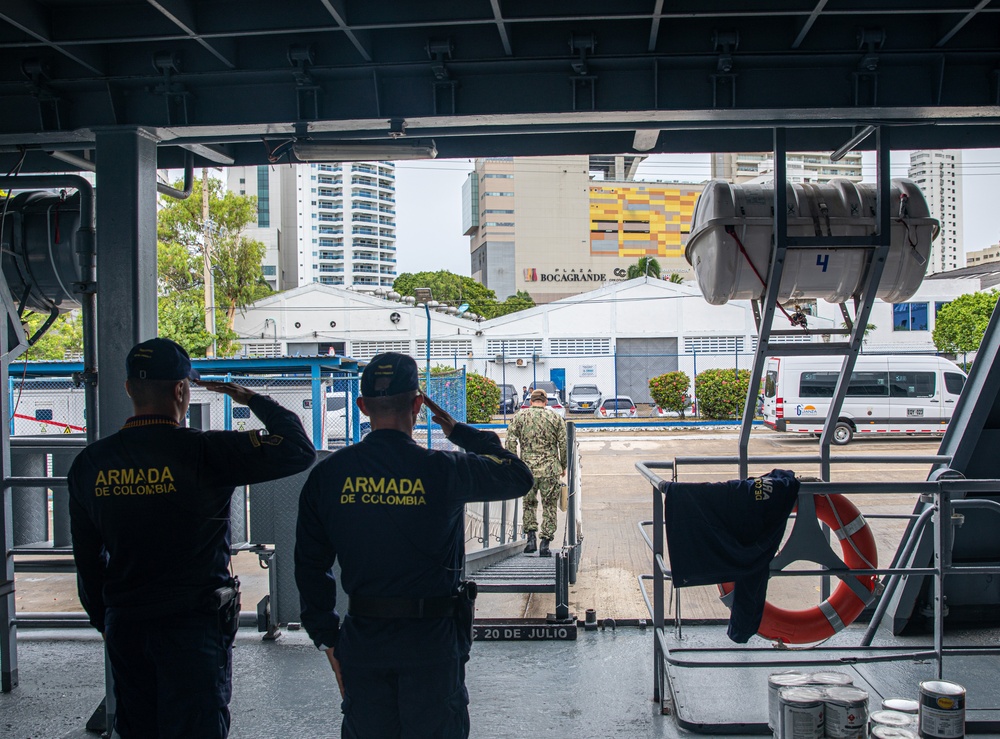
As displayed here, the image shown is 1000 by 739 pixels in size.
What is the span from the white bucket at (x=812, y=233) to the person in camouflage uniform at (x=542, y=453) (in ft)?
12.1

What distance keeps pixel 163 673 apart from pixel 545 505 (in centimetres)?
581

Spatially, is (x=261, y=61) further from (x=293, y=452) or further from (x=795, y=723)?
(x=795, y=723)

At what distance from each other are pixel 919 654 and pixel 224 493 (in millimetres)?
3532

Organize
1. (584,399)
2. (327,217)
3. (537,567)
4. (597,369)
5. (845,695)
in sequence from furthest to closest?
(327,217) → (597,369) → (584,399) → (537,567) → (845,695)

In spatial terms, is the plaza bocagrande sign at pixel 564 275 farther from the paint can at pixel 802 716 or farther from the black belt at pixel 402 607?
the black belt at pixel 402 607

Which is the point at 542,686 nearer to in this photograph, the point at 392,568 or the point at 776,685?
the point at 776,685

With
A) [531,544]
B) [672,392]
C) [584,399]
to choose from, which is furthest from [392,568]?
[584,399]

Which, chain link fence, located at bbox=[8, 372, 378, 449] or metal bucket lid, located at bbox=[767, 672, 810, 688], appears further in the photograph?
chain link fence, located at bbox=[8, 372, 378, 449]

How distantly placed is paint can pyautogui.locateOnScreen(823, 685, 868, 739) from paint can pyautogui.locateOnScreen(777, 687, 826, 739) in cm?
3

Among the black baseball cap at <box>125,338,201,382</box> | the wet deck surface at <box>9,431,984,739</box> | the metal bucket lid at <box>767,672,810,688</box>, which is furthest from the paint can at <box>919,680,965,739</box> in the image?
the black baseball cap at <box>125,338,201,382</box>

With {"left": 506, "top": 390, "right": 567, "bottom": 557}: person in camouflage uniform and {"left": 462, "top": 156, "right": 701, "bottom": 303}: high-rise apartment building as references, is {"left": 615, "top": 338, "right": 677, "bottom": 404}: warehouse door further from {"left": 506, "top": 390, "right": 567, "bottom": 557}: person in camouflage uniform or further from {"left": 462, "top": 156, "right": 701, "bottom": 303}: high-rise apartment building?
{"left": 462, "top": 156, "right": 701, "bottom": 303}: high-rise apartment building

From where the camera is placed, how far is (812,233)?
4.47 m

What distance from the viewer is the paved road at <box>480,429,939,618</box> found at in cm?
682

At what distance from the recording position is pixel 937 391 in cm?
2255
